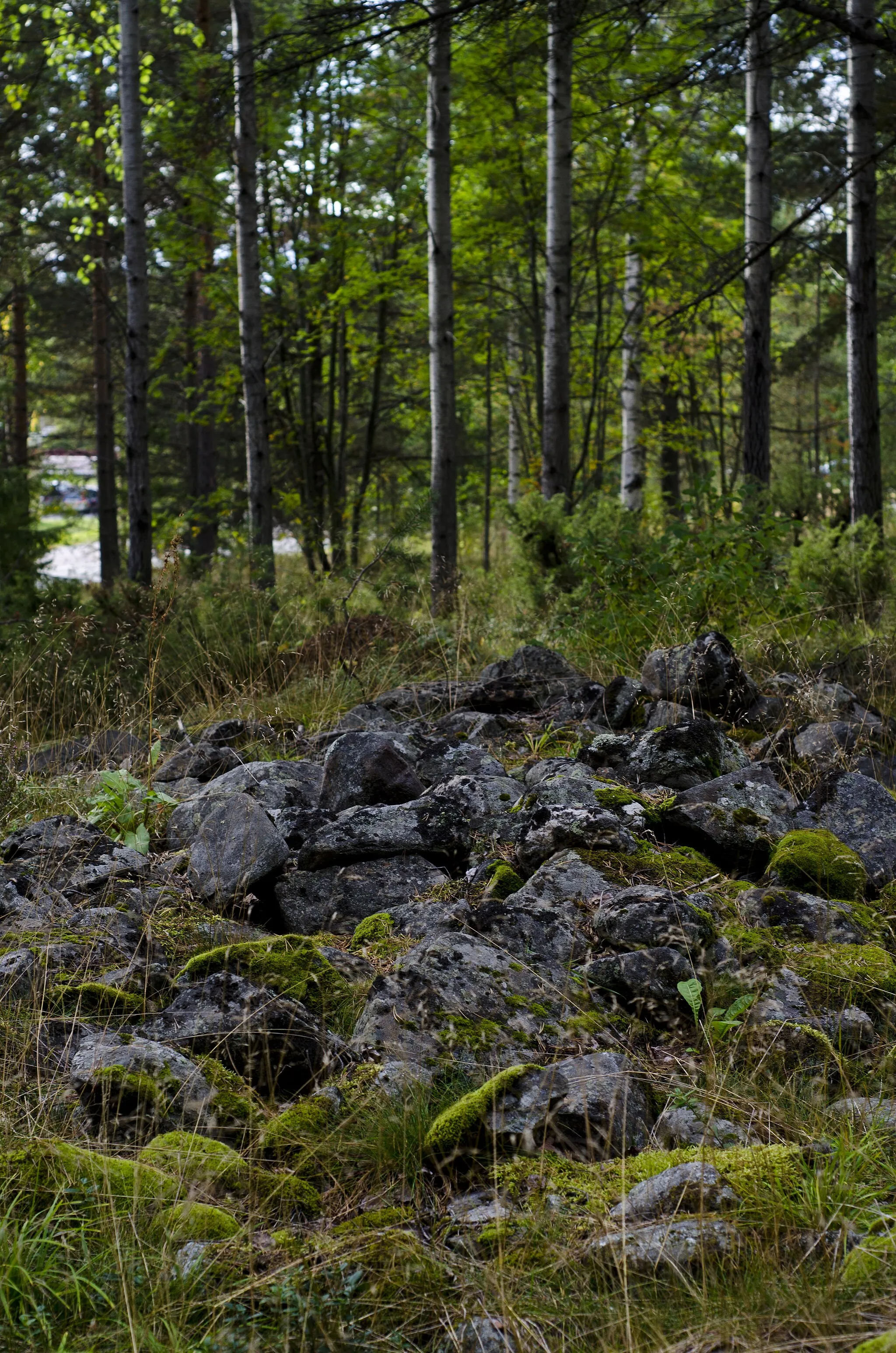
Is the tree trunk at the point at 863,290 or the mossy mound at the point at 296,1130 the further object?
the tree trunk at the point at 863,290

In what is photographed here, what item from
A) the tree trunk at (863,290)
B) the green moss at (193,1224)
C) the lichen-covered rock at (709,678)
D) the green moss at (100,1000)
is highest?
the tree trunk at (863,290)

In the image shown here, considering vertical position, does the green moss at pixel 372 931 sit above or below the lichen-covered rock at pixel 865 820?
below

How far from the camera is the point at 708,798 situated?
3.90 meters

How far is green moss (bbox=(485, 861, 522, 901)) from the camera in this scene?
136 inches

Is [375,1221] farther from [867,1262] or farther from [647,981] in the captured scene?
[647,981]

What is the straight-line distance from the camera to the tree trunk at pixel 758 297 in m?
9.49

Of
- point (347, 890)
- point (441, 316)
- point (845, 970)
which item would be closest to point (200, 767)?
point (347, 890)

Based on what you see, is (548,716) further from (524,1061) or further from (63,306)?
(63,306)

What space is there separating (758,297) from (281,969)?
8.81m

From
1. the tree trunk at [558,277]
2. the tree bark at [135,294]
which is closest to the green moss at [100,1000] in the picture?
the tree trunk at [558,277]

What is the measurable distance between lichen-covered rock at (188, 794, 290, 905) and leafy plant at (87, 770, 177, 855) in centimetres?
27

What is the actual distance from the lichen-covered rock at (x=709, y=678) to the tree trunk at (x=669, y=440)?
29.7ft

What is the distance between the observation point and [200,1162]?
84.9 inches

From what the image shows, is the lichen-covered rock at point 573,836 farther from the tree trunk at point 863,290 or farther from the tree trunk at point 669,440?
the tree trunk at point 669,440
